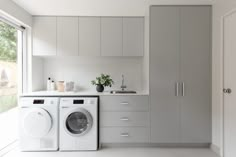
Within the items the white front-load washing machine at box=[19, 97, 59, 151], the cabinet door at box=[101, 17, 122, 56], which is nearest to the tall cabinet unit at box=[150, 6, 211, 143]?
the cabinet door at box=[101, 17, 122, 56]

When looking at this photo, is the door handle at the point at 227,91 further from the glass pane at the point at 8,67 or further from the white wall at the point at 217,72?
the glass pane at the point at 8,67

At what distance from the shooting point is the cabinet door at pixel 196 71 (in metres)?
2.81

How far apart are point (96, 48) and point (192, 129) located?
219 centimetres

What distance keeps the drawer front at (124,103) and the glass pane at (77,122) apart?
0.35m

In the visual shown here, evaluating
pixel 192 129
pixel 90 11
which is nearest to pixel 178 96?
pixel 192 129

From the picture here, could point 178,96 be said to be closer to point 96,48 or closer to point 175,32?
point 175,32

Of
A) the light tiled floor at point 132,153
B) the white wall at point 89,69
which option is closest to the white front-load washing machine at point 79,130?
the light tiled floor at point 132,153

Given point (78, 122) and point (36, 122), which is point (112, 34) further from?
point (36, 122)

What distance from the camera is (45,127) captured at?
2.70m

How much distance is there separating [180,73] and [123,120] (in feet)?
3.98

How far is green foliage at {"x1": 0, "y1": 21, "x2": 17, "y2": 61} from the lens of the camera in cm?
272

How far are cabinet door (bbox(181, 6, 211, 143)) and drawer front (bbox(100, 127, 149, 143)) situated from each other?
2.20 feet

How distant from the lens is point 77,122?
2.84 meters

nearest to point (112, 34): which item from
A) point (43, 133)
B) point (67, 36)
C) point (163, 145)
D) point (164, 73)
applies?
point (67, 36)
